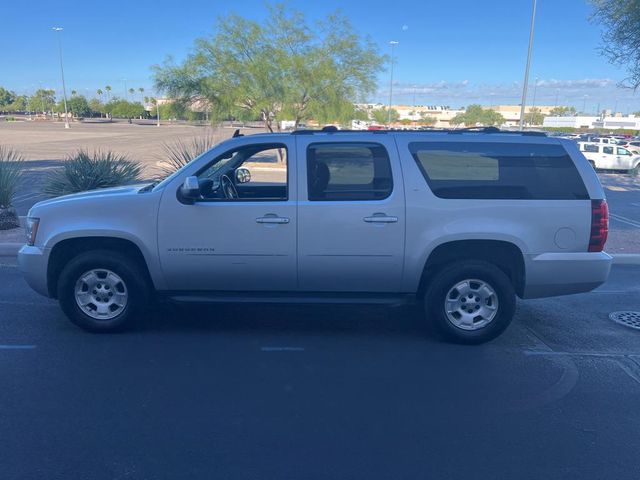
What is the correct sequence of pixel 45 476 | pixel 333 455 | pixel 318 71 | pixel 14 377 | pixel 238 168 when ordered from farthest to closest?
pixel 318 71 → pixel 238 168 → pixel 14 377 → pixel 333 455 → pixel 45 476

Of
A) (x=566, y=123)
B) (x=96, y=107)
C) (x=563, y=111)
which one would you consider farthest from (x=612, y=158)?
(x=96, y=107)

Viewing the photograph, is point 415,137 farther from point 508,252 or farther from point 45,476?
point 45,476

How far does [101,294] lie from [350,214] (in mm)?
2578

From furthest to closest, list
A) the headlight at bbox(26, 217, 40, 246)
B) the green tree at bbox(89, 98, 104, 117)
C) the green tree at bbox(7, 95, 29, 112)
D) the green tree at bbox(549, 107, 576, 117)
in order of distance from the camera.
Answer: the green tree at bbox(7, 95, 29, 112), the green tree at bbox(89, 98, 104, 117), the green tree at bbox(549, 107, 576, 117), the headlight at bbox(26, 217, 40, 246)

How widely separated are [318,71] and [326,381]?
77.6 ft

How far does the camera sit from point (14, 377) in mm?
4859

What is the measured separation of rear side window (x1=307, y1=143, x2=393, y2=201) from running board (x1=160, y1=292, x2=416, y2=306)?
96cm

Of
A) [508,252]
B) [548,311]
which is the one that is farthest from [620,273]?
[508,252]

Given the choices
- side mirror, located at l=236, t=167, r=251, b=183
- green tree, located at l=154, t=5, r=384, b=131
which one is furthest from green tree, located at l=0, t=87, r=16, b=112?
side mirror, located at l=236, t=167, r=251, b=183

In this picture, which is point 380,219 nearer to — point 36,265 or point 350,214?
point 350,214

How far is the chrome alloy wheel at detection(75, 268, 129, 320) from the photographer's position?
580cm

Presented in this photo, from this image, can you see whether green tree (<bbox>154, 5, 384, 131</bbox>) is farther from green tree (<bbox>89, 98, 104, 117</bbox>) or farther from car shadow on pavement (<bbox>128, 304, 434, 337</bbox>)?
green tree (<bbox>89, 98, 104, 117</bbox>)

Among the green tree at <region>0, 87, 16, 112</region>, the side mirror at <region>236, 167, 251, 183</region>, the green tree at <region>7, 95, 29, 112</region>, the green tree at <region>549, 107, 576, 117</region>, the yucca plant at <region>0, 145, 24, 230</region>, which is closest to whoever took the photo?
the side mirror at <region>236, 167, 251, 183</region>

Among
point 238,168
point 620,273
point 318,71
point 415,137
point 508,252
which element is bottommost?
point 620,273
